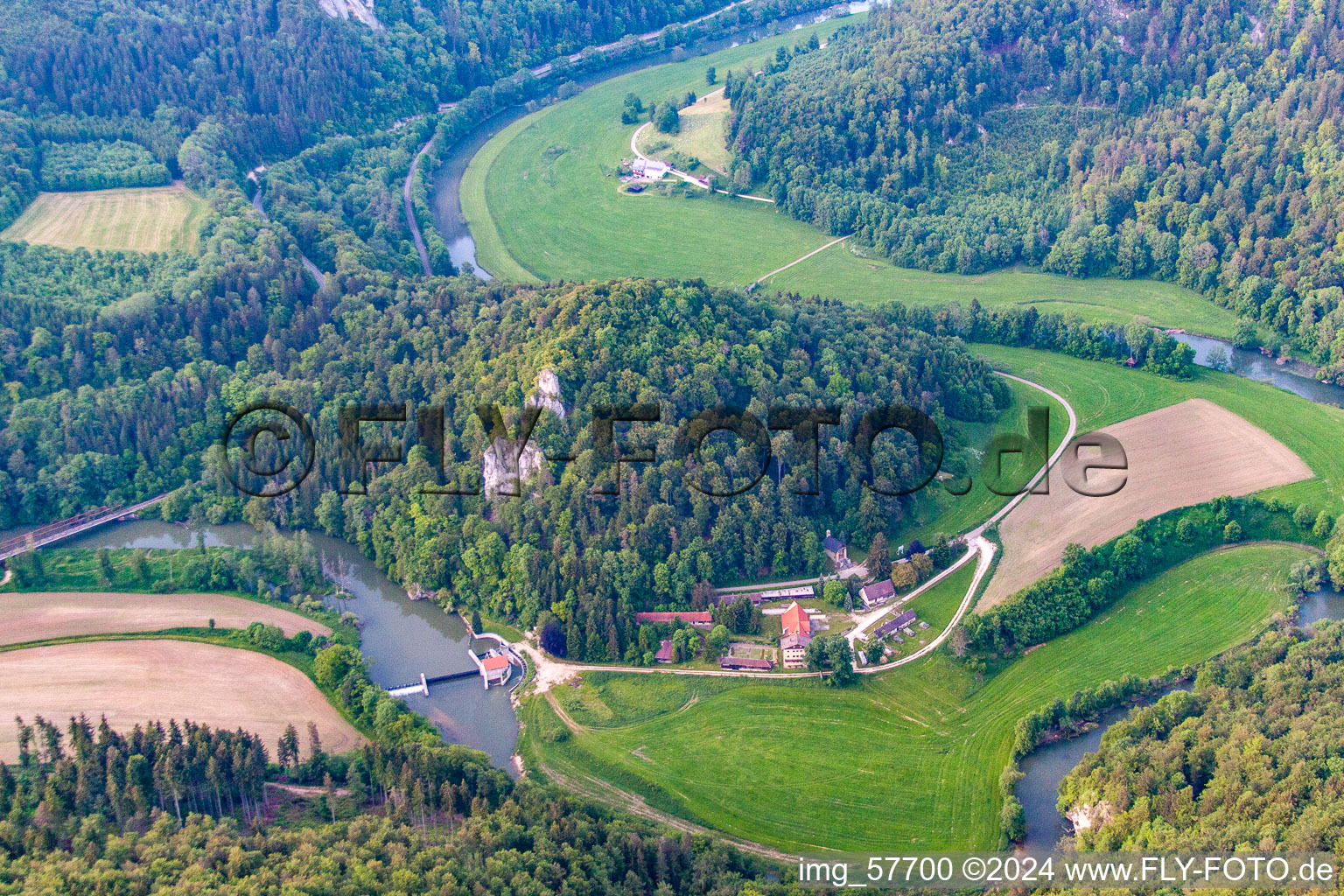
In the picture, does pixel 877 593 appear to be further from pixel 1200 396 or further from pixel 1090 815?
pixel 1200 396

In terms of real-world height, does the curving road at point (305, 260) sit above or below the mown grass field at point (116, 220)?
below

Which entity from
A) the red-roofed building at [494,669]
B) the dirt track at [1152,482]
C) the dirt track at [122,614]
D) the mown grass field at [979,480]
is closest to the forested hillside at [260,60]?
the dirt track at [122,614]

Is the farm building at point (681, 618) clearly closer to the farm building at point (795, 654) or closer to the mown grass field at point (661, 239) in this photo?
the farm building at point (795, 654)

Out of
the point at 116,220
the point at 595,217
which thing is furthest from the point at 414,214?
the point at 116,220

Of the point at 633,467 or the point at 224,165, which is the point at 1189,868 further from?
the point at 224,165

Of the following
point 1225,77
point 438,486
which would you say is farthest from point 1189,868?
point 1225,77

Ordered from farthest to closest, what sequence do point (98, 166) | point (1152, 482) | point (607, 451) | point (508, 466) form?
point (98, 166) → point (1152, 482) → point (508, 466) → point (607, 451)
